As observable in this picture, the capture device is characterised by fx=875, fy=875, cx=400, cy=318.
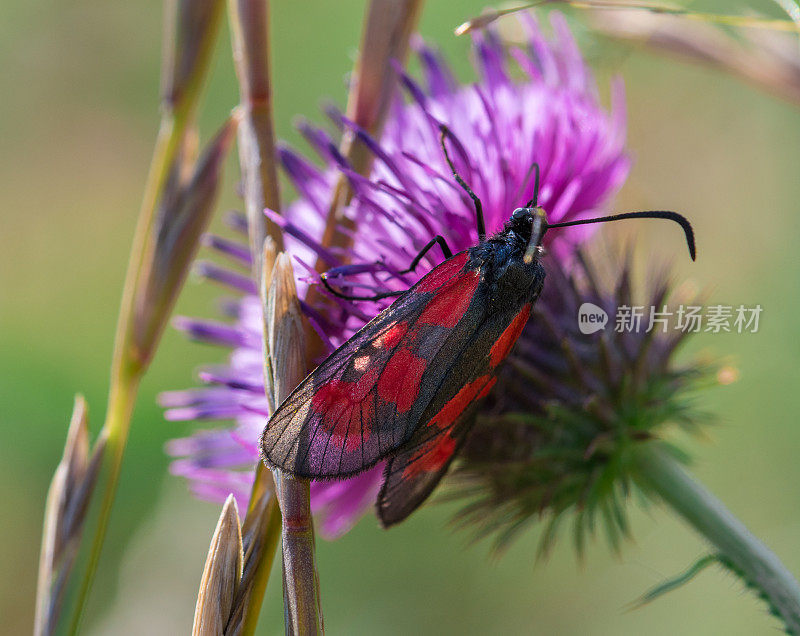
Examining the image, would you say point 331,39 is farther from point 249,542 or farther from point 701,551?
point 249,542

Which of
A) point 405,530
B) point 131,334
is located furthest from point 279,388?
point 405,530

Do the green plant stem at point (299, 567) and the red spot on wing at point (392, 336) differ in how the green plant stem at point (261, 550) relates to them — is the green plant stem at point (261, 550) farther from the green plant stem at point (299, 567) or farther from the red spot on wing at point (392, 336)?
the red spot on wing at point (392, 336)

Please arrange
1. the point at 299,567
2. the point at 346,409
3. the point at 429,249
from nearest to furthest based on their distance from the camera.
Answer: the point at 299,567 < the point at 346,409 < the point at 429,249

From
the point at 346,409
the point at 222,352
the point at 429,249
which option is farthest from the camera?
Answer: the point at 222,352

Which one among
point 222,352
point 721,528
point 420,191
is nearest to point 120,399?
point 420,191

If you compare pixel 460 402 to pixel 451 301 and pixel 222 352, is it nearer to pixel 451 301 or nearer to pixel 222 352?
pixel 451 301

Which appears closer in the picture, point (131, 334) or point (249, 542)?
point (249, 542)
